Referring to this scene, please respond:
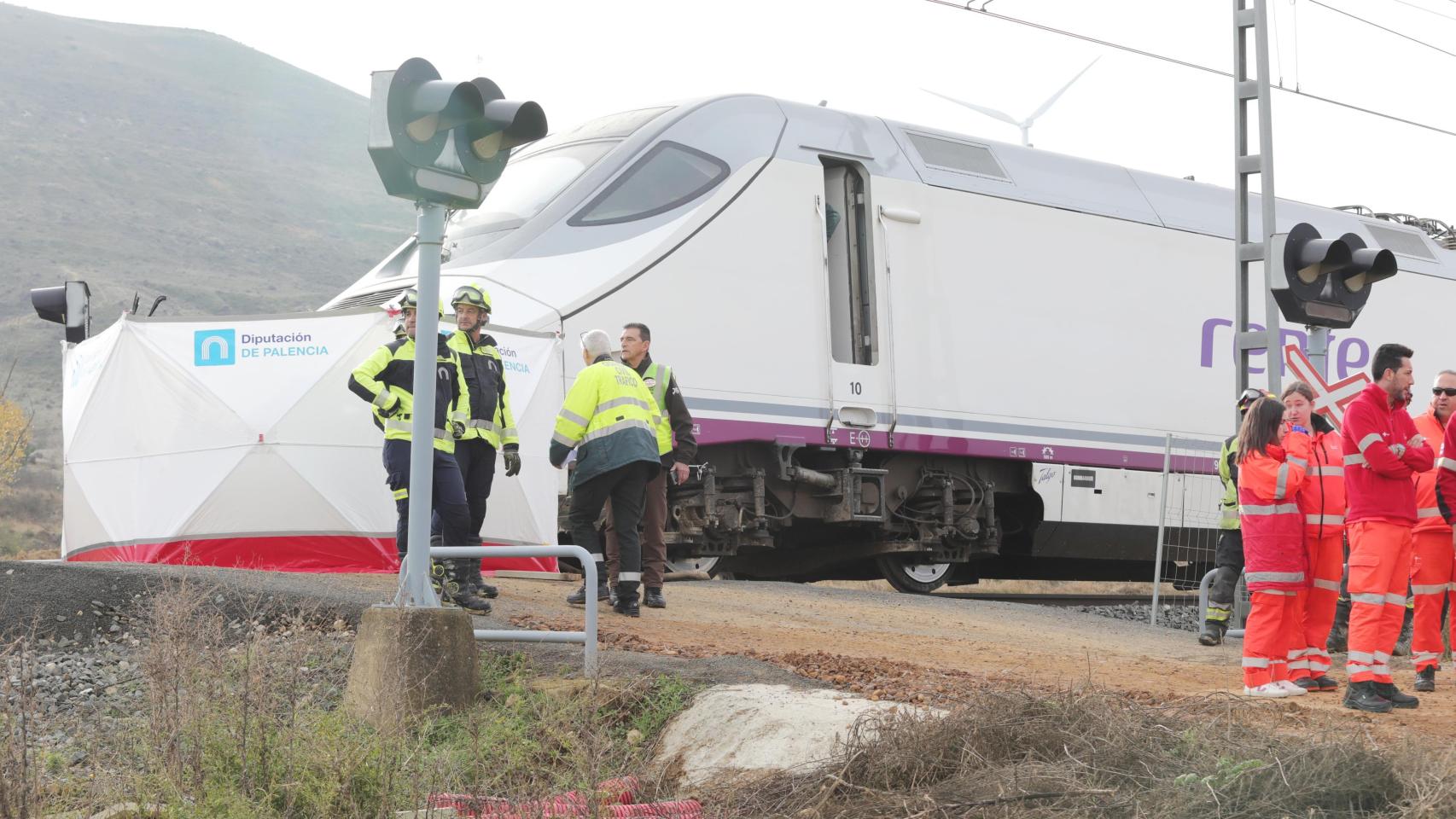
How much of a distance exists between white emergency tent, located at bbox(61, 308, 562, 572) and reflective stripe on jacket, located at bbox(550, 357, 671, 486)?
5.63ft

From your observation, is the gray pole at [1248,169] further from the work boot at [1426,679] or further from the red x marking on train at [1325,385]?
the work boot at [1426,679]

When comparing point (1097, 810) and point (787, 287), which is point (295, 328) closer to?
point (787, 287)

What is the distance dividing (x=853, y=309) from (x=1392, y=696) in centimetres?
640

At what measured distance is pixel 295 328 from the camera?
10172mm

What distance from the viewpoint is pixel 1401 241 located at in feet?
57.0

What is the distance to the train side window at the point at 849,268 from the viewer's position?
491 inches

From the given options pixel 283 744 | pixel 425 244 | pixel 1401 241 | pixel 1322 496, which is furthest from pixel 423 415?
pixel 1401 241

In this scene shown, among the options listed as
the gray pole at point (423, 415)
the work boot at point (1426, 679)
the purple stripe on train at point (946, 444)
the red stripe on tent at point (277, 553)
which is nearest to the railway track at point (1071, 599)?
the purple stripe on train at point (946, 444)

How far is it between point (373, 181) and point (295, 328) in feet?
455

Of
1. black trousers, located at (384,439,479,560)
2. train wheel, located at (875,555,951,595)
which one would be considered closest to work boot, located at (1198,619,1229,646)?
train wheel, located at (875,555,951,595)

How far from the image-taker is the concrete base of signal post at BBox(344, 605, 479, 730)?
6.14 metres

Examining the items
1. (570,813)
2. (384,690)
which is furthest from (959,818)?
(384,690)

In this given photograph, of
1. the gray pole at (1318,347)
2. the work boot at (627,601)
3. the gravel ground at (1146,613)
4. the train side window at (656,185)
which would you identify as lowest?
the gravel ground at (1146,613)

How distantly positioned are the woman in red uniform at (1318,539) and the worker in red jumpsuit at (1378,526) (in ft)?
0.67
